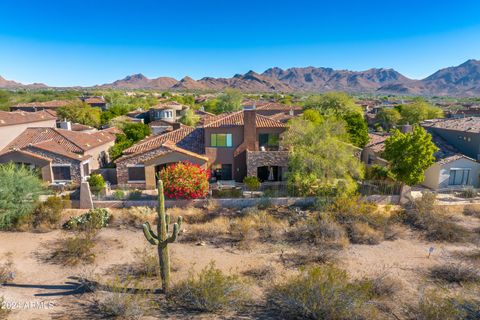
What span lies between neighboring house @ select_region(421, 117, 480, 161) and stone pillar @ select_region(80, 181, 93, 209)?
36306 millimetres

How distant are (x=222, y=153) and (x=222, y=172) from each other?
205cm

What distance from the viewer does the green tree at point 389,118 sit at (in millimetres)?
65312

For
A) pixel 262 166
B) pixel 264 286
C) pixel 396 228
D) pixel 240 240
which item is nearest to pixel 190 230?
pixel 240 240

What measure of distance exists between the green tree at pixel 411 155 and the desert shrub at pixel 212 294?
1758cm

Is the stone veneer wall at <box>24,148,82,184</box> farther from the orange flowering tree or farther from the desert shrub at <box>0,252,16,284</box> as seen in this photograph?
the desert shrub at <box>0,252,16,284</box>

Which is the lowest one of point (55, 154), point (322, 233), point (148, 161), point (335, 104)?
point (322, 233)

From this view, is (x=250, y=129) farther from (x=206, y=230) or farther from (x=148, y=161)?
(x=206, y=230)

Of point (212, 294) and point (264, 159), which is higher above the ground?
point (264, 159)

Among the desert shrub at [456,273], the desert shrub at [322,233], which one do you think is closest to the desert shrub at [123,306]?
the desert shrub at [322,233]

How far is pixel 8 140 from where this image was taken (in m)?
34.5

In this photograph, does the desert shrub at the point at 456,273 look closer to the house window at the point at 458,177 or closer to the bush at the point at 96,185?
the house window at the point at 458,177

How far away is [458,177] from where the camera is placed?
29844mm

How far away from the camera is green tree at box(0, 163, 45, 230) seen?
2269cm

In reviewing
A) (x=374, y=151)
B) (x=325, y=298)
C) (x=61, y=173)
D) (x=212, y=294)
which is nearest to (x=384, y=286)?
(x=325, y=298)
